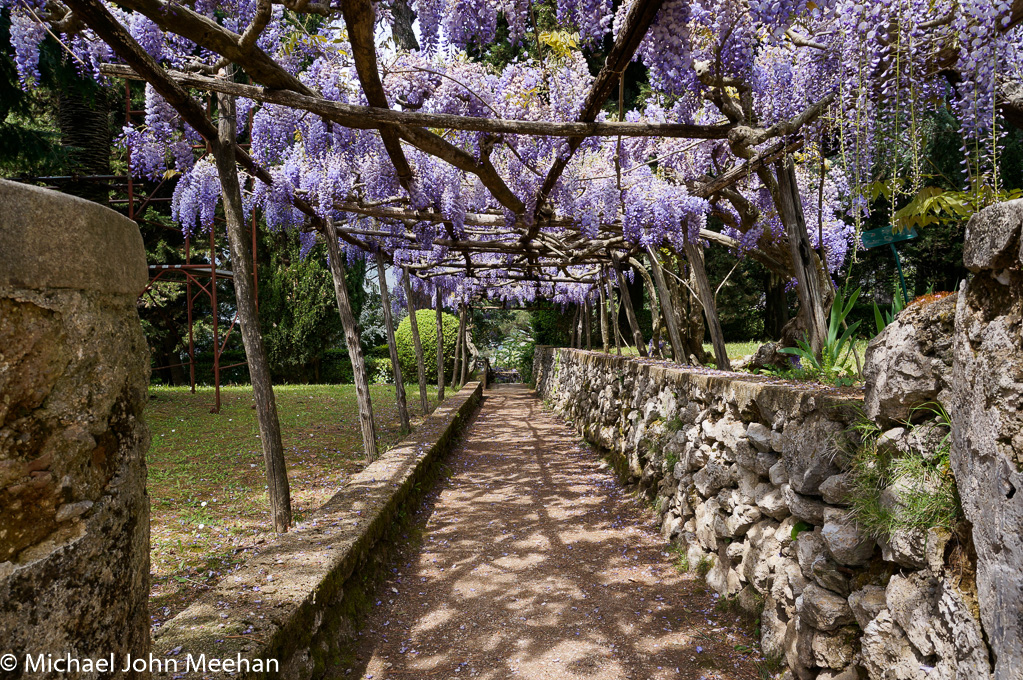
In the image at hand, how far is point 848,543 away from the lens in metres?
1.87

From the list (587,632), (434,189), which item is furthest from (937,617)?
(434,189)

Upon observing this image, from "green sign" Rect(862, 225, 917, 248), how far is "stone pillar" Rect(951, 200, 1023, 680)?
118 centimetres

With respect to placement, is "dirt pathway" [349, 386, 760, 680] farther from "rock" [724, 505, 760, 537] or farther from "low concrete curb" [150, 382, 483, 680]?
"rock" [724, 505, 760, 537]

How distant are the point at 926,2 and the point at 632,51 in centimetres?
108

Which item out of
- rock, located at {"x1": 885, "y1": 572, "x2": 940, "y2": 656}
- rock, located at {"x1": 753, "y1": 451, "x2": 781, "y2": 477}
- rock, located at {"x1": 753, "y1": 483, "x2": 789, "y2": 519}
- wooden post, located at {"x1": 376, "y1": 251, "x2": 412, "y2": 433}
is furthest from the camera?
wooden post, located at {"x1": 376, "y1": 251, "x2": 412, "y2": 433}

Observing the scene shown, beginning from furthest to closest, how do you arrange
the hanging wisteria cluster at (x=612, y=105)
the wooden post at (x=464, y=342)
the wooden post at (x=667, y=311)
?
the wooden post at (x=464, y=342) → the wooden post at (x=667, y=311) → the hanging wisteria cluster at (x=612, y=105)

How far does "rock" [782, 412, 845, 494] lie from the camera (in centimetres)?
206

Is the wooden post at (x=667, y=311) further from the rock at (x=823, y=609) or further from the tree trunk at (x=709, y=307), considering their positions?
the rock at (x=823, y=609)

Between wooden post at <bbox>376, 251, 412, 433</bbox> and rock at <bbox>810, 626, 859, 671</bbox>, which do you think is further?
wooden post at <bbox>376, 251, 412, 433</bbox>

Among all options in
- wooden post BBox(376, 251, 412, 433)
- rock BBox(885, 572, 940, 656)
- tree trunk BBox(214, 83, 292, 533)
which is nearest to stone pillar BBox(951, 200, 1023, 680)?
rock BBox(885, 572, 940, 656)

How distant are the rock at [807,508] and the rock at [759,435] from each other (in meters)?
0.39

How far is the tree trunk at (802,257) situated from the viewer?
128 inches

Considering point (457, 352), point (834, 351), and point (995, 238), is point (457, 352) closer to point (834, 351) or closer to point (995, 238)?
point (834, 351)

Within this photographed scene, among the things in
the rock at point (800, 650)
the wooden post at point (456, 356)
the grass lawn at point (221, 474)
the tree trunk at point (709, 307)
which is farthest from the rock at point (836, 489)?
the wooden post at point (456, 356)
